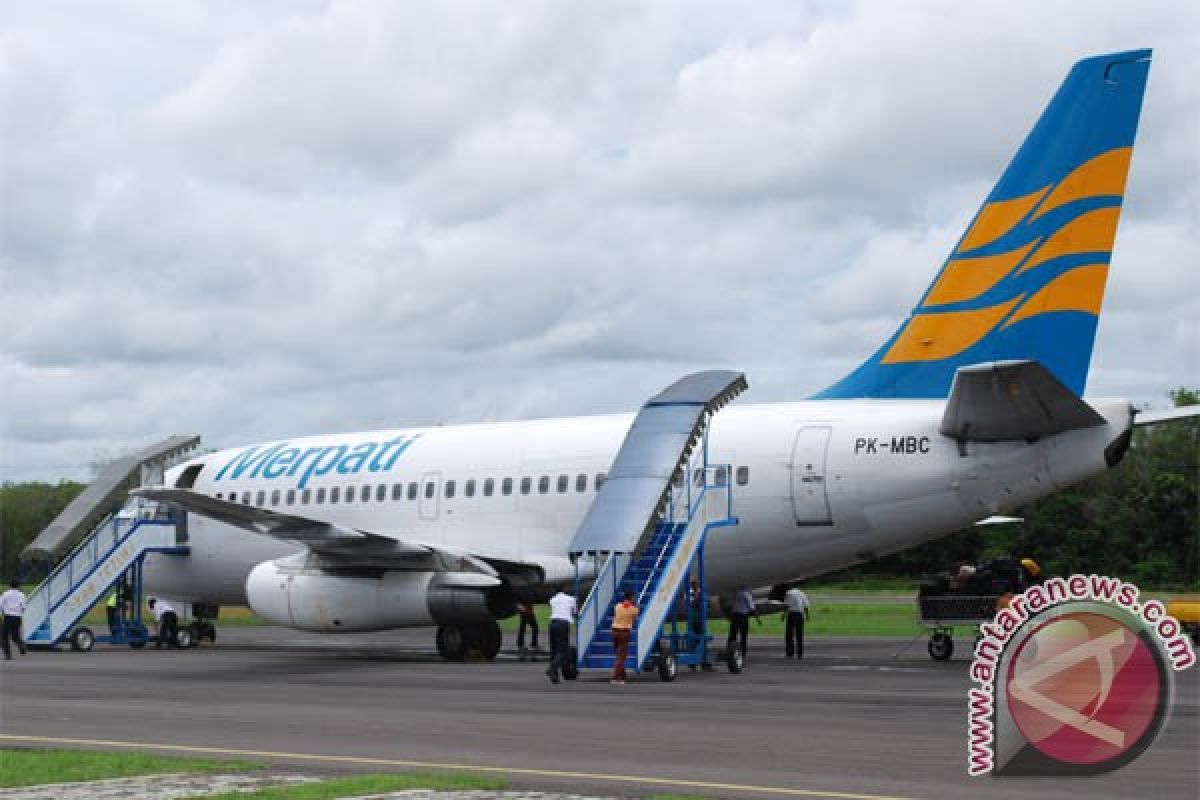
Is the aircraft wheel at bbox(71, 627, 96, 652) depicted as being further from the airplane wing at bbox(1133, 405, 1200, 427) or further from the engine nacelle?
the airplane wing at bbox(1133, 405, 1200, 427)

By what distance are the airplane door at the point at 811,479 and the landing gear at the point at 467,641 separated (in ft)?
21.1

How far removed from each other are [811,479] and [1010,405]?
3.88 m

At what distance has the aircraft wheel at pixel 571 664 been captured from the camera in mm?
22500

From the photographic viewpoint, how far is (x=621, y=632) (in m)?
22.0

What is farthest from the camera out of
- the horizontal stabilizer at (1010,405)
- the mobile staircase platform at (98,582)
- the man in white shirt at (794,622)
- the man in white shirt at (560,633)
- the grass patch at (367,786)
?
the mobile staircase platform at (98,582)

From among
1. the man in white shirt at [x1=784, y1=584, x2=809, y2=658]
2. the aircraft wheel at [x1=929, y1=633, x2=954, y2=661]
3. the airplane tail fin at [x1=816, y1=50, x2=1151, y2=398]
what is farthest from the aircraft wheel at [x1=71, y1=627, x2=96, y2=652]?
the airplane tail fin at [x1=816, y1=50, x2=1151, y2=398]

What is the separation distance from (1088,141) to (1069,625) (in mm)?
15453

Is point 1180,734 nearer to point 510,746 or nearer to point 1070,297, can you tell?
point 510,746

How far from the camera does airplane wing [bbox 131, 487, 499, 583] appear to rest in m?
24.2

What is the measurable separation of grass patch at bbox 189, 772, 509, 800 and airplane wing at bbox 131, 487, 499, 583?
12.9 m

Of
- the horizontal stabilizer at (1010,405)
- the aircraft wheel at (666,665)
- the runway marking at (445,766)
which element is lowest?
the runway marking at (445,766)

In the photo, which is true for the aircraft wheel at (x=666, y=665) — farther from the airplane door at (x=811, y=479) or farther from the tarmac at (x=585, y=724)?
the airplane door at (x=811, y=479)

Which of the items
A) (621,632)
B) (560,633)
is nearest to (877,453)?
(621,632)

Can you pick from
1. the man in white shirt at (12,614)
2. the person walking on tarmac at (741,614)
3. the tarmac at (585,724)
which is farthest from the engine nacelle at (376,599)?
the man in white shirt at (12,614)
